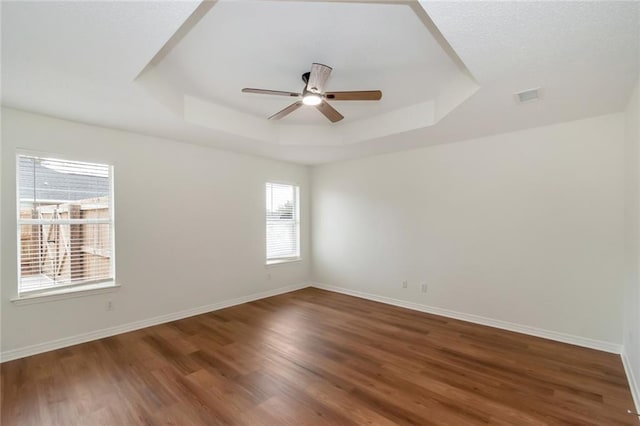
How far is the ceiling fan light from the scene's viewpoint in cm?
278

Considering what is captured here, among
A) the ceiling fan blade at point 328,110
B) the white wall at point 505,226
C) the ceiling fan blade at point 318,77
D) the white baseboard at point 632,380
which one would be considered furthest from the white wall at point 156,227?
the white baseboard at point 632,380

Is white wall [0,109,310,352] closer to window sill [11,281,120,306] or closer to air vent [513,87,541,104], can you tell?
window sill [11,281,120,306]

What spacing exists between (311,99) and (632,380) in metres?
3.81

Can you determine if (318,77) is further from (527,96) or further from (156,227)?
(156,227)

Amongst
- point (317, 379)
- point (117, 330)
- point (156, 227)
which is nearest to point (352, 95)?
point (317, 379)

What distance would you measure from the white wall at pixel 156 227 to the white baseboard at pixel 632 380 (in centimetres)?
471

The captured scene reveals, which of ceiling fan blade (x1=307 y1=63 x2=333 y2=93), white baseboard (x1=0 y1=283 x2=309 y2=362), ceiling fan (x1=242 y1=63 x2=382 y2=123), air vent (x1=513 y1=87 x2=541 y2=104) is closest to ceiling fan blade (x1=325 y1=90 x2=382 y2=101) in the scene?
ceiling fan (x1=242 y1=63 x2=382 y2=123)

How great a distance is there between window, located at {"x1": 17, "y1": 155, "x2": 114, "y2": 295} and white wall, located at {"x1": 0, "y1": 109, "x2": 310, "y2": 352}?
0.36 feet

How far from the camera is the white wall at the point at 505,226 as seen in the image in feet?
10.6

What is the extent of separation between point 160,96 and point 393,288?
4.32 meters

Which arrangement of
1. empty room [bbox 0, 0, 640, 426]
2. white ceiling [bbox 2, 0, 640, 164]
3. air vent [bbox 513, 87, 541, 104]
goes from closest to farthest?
white ceiling [bbox 2, 0, 640, 164], empty room [bbox 0, 0, 640, 426], air vent [bbox 513, 87, 541, 104]

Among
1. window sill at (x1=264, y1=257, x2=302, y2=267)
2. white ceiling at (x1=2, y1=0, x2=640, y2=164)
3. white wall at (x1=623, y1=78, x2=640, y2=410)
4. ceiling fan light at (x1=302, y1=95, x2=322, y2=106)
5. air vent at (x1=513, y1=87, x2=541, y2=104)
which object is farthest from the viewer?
window sill at (x1=264, y1=257, x2=302, y2=267)

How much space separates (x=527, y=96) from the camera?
2.76 m

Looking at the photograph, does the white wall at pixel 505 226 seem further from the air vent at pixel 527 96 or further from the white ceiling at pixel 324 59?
the air vent at pixel 527 96
